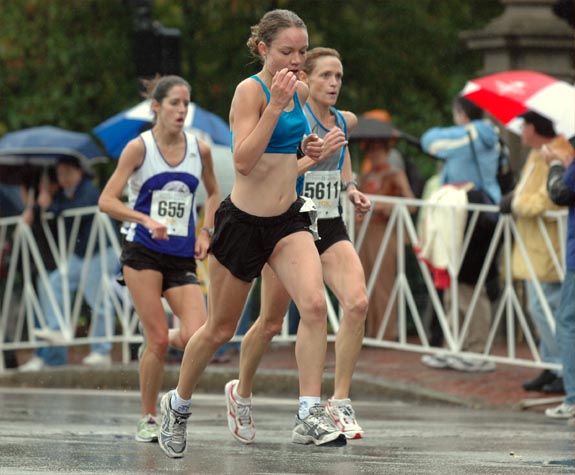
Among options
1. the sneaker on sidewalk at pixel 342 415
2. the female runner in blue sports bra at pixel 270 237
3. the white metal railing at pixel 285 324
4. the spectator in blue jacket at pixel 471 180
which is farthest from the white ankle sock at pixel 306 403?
the spectator in blue jacket at pixel 471 180

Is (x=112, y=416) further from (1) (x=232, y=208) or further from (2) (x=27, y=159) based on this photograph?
(2) (x=27, y=159)

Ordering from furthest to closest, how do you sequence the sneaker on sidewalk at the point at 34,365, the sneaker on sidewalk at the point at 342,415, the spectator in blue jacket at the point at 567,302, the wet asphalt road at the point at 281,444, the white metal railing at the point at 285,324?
the sneaker on sidewalk at the point at 34,365 < the white metal railing at the point at 285,324 < the spectator in blue jacket at the point at 567,302 < the sneaker on sidewalk at the point at 342,415 < the wet asphalt road at the point at 281,444

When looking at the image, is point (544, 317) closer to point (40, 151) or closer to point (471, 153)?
point (471, 153)

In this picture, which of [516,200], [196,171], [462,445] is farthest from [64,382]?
[462,445]

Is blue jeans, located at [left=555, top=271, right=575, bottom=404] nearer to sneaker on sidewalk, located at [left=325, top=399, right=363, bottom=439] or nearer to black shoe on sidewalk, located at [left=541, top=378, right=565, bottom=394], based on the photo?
black shoe on sidewalk, located at [left=541, top=378, right=565, bottom=394]

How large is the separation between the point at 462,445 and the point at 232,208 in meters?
1.93

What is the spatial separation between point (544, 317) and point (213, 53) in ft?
26.8

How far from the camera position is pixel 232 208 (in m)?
7.97

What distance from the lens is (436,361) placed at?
13758mm

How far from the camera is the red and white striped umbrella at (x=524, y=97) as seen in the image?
1152cm

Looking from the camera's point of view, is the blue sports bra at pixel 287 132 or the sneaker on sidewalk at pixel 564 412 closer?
the blue sports bra at pixel 287 132

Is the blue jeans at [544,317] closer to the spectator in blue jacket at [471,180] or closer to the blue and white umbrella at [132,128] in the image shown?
the spectator in blue jacket at [471,180]

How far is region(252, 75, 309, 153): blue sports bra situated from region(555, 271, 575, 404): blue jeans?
12.0ft

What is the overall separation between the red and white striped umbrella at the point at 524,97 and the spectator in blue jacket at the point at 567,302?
36 cm
